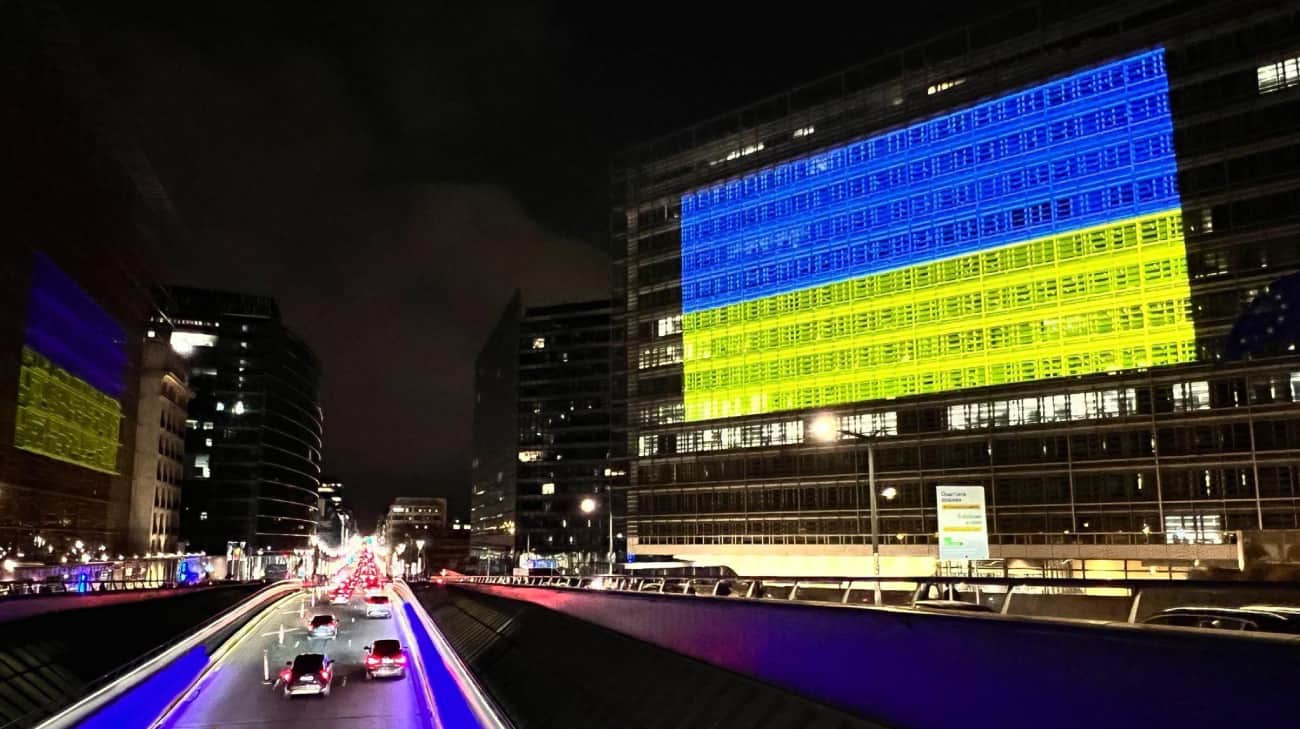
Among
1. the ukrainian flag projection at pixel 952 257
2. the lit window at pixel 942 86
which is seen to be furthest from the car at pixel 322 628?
the lit window at pixel 942 86

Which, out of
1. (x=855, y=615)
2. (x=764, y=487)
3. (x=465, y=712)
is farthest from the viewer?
(x=764, y=487)

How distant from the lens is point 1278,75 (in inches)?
2827

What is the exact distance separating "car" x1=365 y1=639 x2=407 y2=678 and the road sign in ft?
80.2

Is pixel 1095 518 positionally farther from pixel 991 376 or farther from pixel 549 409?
pixel 549 409

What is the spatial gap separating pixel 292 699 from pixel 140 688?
762cm

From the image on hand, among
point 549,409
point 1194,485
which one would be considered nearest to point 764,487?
point 1194,485

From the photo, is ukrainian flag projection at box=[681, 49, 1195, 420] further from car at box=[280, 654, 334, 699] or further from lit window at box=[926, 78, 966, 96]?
car at box=[280, 654, 334, 699]

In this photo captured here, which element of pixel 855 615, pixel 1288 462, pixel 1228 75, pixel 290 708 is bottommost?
pixel 290 708

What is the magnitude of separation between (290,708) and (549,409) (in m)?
166

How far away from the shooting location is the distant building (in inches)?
4658

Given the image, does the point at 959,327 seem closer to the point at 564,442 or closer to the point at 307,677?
the point at 307,677

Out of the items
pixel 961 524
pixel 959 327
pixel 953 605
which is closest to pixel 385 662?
pixel 961 524

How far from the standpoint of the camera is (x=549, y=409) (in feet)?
647

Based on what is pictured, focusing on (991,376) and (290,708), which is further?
(991,376)
